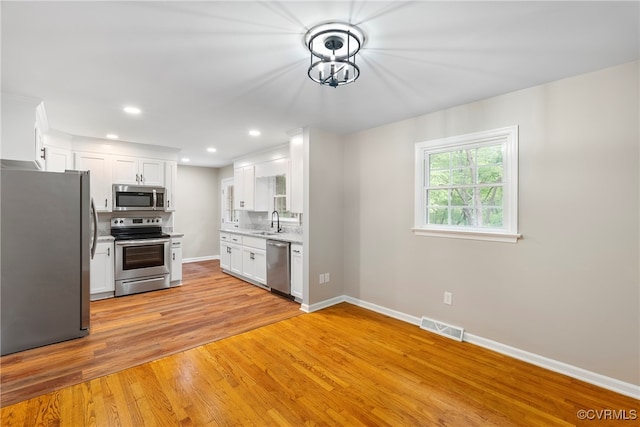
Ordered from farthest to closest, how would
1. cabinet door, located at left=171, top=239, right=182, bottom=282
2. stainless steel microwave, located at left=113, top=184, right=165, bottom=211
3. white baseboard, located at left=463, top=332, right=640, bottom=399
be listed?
cabinet door, located at left=171, top=239, right=182, bottom=282 < stainless steel microwave, located at left=113, top=184, right=165, bottom=211 < white baseboard, located at left=463, top=332, right=640, bottom=399

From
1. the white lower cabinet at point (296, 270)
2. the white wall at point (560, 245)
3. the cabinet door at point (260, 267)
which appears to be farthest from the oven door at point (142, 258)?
the white wall at point (560, 245)

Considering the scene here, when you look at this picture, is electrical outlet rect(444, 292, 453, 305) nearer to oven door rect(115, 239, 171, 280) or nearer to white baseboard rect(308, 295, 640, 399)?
white baseboard rect(308, 295, 640, 399)

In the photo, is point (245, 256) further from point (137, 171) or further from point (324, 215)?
point (137, 171)

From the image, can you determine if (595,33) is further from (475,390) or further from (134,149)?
(134,149)

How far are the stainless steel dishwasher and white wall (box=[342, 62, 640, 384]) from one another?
1806 mm

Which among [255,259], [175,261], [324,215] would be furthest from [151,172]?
[324,215]

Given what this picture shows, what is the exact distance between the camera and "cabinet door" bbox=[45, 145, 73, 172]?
405 centimetres

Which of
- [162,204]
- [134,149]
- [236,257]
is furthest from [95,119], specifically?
[236,257]

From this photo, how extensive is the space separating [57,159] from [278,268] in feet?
11.8

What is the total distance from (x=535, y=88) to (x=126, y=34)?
3.24 metres

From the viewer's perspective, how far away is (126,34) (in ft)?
5.97

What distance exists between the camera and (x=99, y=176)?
4.69 metres

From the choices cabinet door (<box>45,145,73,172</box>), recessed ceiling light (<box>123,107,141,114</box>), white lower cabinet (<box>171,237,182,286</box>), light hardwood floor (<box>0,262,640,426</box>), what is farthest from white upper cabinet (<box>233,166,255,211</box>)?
light hardwood floor (<box>0,262,640,426</box>)

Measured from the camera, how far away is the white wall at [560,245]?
2195mm
